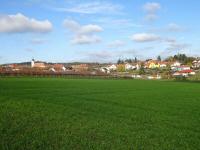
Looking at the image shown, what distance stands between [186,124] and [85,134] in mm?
4843

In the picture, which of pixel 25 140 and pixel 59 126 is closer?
pixel 25 140

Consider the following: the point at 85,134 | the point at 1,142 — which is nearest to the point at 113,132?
the point at 85,134

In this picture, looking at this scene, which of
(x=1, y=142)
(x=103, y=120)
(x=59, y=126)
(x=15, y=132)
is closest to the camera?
(x=1, y=142)

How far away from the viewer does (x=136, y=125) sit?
12.3m

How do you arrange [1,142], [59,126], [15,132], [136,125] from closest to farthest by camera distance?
[1,142] → [15,132] → [59,126] → [136,125]

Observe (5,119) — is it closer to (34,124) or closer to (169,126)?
(34,124)

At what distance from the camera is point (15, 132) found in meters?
10.1

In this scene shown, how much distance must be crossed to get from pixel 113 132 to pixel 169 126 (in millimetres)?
2869

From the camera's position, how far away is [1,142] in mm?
8594

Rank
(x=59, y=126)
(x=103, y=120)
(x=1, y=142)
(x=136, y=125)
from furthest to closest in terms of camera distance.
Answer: (x=103, y=120) < (x=136, y=125) < (x=59, y=126) < (x=1, y=142)

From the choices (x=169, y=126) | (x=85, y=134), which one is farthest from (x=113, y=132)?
(x=169, y=126)

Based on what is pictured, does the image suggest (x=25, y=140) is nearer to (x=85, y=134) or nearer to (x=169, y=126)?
(x=85, y=134)

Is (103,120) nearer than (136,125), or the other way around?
(136,125)

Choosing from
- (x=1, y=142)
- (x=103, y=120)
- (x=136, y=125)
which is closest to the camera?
(x=1, y=142)
